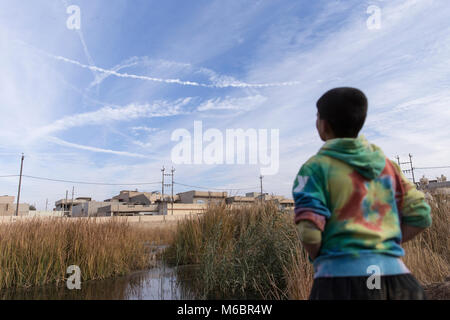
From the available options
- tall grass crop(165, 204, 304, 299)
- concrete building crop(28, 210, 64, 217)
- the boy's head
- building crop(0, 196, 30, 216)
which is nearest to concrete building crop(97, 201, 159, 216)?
concrete building crop(28, 210, 64, 217)

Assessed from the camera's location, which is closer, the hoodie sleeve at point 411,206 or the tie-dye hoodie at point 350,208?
the tie-dye hoodie at point 350,208

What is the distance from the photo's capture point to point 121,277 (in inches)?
253

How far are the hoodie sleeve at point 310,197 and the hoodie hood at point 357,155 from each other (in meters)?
0.11

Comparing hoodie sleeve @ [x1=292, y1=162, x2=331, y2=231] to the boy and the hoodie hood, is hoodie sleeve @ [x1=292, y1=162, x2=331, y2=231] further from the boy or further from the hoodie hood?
the hoodie hood

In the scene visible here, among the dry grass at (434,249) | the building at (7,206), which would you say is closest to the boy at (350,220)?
the dry grass at (434,249)

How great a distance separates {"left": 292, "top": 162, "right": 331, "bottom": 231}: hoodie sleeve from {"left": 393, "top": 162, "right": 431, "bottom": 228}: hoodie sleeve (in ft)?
1.39

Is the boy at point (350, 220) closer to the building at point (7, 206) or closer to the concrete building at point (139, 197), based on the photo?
the building at point (7, 206)

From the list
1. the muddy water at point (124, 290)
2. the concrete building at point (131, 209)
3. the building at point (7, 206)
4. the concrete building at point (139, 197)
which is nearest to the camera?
the muddy water at point (124, 290)

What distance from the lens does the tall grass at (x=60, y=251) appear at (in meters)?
5.73

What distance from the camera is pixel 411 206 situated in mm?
1339

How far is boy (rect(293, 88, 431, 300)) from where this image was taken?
3.78 ft
